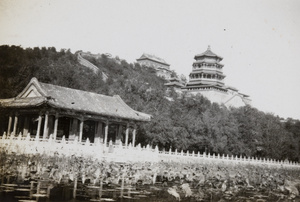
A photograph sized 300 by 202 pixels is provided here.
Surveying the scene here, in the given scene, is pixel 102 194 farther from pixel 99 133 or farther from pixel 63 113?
pixel 99 133

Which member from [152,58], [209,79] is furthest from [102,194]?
[152,58]

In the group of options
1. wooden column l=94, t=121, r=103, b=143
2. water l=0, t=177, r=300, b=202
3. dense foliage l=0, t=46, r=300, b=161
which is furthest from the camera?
dense foliage l=0, t=46, r=300, b=161

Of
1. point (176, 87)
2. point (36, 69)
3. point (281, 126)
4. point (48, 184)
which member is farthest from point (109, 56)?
point (48, 184)

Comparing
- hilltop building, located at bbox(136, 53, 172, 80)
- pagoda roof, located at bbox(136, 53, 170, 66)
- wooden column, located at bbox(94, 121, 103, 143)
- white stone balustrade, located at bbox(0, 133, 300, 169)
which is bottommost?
white stone balustrade, located at bbox(0, 133, 300, 169)

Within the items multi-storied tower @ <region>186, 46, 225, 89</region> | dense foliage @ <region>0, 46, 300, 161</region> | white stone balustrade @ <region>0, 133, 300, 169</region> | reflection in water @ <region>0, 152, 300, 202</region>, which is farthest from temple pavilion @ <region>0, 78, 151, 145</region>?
multi-storied tower @ <region>186, 46, 225, 89</region>

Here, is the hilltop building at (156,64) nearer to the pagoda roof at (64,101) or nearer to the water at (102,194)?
the pagoda roof at (64,101)

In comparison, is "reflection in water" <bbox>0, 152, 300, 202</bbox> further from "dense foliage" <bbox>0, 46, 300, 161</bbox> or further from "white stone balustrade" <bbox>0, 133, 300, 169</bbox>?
"dense foliage" <bbox>0, 46, 300, 161</bbox>

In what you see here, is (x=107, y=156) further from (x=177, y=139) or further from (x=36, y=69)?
(x=36, y=69)
